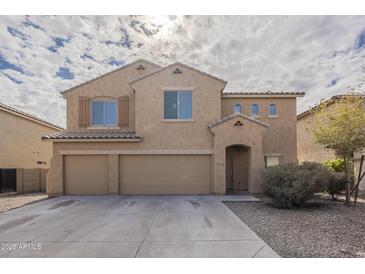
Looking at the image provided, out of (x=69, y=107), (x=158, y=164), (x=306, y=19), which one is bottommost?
(x=158, y=164)

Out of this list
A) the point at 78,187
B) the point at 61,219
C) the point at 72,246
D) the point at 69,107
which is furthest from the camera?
the point at 69,107

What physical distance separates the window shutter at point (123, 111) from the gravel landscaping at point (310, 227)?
879 cm

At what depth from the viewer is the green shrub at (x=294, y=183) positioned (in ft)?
31.7

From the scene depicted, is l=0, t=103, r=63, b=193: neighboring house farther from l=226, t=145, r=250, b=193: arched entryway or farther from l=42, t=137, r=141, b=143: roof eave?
l=226, t=145, r=250, b=193: arched entryway

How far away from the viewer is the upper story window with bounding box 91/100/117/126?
15844 millimetres

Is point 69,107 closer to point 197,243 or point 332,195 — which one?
point 197,243

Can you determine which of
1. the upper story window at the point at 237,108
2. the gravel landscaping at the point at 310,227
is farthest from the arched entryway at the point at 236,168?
the gravel landscaping at the point at 310,227

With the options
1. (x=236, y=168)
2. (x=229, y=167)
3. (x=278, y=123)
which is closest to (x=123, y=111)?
(x=229, y=167)

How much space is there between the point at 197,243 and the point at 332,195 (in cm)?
976

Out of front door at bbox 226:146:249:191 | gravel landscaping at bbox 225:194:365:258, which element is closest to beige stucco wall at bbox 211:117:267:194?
front door at bbox 226:146:249:191

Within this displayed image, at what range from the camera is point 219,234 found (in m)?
6.73

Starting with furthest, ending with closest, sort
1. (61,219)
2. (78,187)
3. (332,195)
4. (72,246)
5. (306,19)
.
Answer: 1. (78,187)
2. (332,195)
3. (306,19)
4. (61,219)
5. (72,246)

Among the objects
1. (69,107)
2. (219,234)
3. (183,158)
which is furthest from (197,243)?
(69,107)

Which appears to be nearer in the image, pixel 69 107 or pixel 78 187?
pixel 78 187
